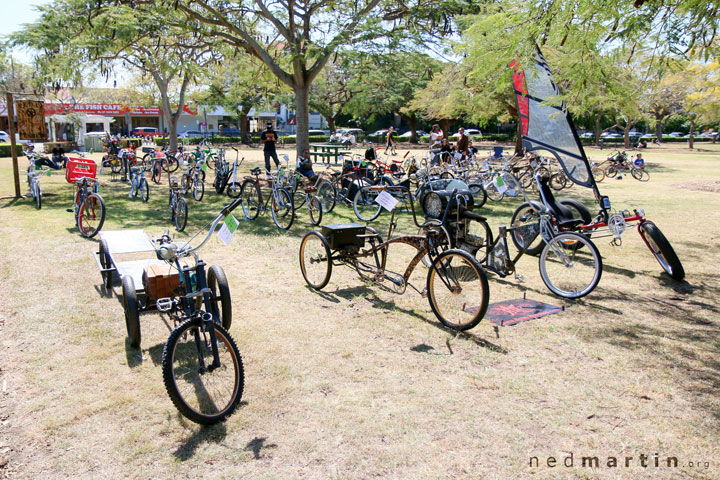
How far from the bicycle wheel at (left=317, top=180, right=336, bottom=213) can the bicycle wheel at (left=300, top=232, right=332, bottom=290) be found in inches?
193

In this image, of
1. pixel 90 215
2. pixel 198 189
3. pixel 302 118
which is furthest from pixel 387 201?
pixel 302 118

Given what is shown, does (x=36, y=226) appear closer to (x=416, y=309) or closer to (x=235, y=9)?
(x=416, y=309)

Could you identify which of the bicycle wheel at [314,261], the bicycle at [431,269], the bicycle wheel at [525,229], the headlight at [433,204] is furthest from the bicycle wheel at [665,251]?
the bicycle wheel at [314,261]

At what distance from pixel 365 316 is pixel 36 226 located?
7403 millimetres

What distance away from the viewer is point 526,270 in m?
7.03

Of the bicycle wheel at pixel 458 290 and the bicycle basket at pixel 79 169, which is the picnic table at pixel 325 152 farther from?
the bicycle wheel at pixel 458 290

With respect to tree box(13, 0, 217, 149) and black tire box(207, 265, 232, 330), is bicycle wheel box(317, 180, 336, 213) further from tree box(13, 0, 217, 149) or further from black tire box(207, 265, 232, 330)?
black tire box(207, 265, 232, 330)

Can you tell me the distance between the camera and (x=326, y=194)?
11.5m

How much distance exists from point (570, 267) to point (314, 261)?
294 cm

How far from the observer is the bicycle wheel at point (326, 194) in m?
11.3

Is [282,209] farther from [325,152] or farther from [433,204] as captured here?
[325,152]

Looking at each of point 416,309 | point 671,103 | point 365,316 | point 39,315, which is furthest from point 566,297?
point 671,103

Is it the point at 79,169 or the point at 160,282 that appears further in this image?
the point at 79,169

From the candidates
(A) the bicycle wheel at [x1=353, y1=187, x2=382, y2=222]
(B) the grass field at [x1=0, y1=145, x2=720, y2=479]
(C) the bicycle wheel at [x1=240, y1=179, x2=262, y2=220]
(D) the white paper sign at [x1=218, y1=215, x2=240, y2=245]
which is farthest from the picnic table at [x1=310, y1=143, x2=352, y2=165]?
(D) the white paper sign at [x1=218, y1=215, x2=240, y2=245]
